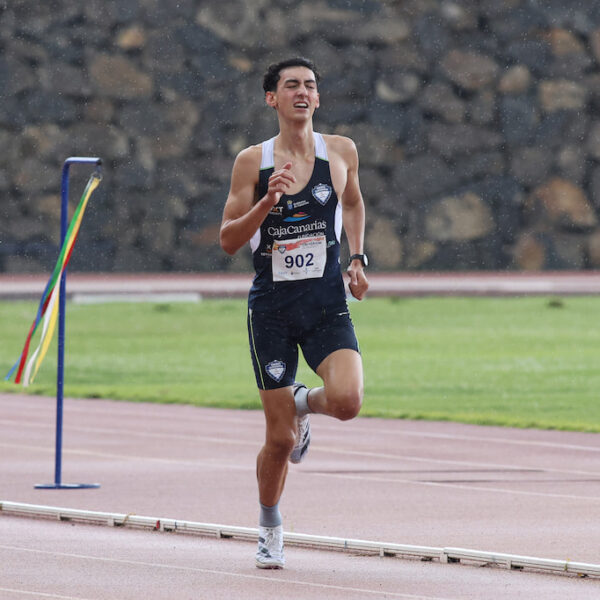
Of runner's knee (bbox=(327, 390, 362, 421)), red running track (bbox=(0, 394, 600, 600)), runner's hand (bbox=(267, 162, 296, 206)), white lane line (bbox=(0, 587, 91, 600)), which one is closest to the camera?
white lane line (bbox=(0, 587, 91, 600))

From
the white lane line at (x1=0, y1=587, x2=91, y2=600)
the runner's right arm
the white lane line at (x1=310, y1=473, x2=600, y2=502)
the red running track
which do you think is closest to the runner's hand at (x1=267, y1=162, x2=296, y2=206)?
the runner's right arm

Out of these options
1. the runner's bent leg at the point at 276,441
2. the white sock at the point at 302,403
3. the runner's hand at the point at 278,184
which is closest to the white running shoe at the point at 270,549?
the runner's bent leg at the point at 276,441

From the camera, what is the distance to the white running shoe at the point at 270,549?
825 centimetres

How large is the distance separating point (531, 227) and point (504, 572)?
121ft

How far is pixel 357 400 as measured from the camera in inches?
316

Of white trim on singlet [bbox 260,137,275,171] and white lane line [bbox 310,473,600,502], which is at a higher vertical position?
white trim on singlet [bbox 260,137,275,171]

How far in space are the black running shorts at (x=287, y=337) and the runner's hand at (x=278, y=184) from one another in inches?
27.1

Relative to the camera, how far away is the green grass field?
1777 cm

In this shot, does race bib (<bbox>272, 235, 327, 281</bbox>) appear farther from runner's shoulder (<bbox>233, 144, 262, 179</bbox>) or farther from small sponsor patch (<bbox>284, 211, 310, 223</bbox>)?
runner's shoulder (<bbox>233, 144, 262, 179</bbox>)

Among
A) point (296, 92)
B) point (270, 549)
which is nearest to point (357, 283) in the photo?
point (296, 92)

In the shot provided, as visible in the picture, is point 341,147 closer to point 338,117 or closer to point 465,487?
point 465,487

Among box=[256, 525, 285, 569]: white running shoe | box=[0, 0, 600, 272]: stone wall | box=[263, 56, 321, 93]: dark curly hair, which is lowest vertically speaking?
→ box=[256, 525, 285, 569]: white running shoe

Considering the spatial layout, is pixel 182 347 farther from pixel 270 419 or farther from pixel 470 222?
pixel 470 222

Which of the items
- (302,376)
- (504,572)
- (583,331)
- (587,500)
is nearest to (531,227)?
(583,331)
